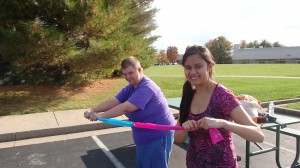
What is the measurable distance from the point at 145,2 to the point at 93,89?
824 cm

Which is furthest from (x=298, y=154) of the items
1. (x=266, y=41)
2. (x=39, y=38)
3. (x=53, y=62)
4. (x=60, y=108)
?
(x=266, y=41)

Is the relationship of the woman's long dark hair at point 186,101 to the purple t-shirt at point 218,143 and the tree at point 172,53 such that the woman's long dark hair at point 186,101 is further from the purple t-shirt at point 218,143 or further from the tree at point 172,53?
the tree at point 172,53

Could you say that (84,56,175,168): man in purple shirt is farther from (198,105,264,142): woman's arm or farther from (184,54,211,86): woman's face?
(198,105,264,142): woman's arm

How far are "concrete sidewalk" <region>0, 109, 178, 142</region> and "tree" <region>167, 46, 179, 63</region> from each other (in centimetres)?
9686

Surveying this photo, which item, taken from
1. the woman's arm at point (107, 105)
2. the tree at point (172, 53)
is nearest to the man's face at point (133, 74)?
the woman's arm at point (107, 105)

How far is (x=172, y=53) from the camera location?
4171 inches

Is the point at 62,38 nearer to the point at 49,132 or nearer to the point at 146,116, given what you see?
the point at 49,132

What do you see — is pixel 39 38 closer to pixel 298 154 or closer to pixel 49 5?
pixel 49 5

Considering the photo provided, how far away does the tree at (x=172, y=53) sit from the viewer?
105125 millimetres

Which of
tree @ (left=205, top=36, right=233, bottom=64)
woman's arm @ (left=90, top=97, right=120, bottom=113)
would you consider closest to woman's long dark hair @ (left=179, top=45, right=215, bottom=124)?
woman's arm @ (left=90, top=97, right=120, bottom=113)

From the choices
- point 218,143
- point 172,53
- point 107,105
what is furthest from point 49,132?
point 172,53

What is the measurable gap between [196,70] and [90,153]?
4.23 m

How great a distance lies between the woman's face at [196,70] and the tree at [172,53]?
4044 inches

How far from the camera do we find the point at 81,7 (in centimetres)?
1053
